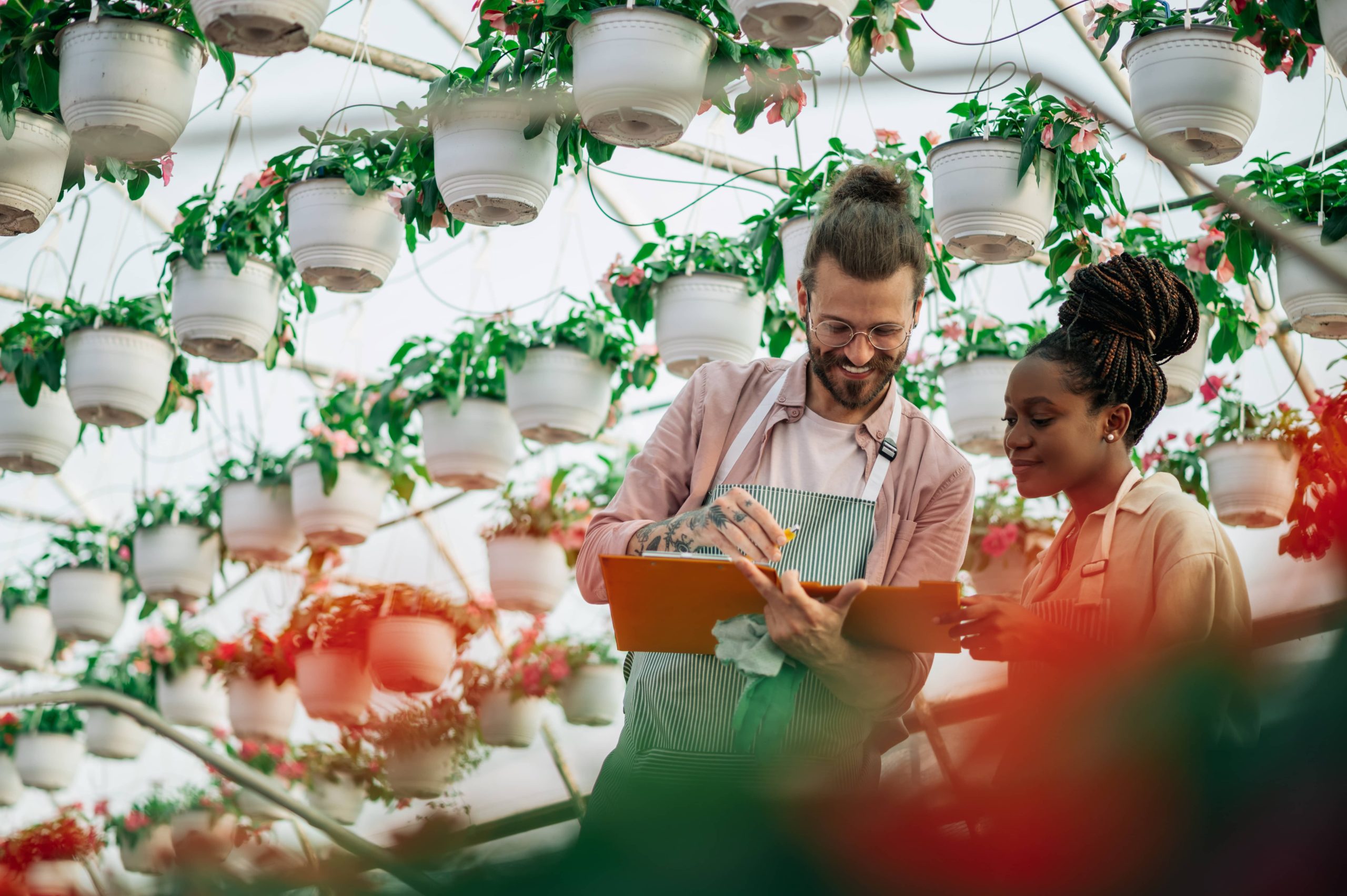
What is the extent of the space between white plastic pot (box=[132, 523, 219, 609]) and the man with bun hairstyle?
15.7 feet

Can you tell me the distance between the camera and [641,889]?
41 centimetres

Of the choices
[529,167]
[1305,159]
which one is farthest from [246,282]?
[1305,159]

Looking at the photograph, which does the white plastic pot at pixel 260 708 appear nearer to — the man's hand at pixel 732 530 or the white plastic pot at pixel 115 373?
the white plastic pot at pixel 115 373

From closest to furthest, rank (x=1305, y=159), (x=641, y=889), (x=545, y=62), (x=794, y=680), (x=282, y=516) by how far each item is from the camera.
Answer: (x=641, y=889) → (x=794, y=680) → (x=545, y=62) → (x=1305, y=159) → (x=282, y=516)

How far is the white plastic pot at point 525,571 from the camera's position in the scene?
588 cm

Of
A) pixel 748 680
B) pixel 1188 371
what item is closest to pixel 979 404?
pixel 1188 371

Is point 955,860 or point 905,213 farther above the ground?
point 905,213

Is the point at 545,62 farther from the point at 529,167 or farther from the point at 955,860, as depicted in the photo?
the point at 955,860

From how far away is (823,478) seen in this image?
1.88 metres

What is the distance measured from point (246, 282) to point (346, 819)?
12.7 ft

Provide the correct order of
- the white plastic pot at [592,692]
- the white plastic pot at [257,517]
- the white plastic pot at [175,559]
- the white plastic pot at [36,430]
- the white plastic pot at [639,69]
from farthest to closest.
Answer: the white plastic pot at [592,692]
the white plastic pot at [175,559]
the white plastic pot at [257,517]
the white plastic pot at [36,430]
the white plastic pot at [639,69]

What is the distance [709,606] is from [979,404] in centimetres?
333

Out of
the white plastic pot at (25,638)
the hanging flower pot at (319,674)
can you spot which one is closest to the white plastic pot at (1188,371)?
the hanging flower pot at (319,674)

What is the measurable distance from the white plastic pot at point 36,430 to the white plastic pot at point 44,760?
4231 millimetres
